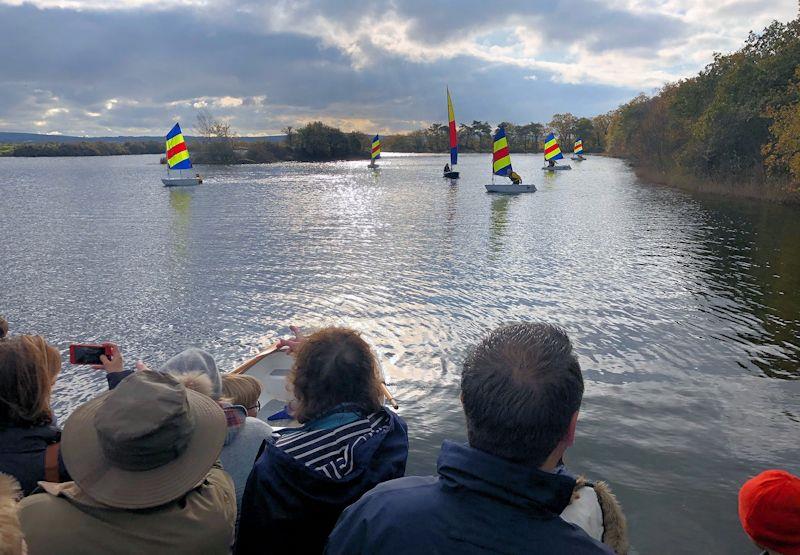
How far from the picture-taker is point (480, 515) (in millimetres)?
1474

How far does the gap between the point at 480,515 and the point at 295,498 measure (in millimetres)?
1031

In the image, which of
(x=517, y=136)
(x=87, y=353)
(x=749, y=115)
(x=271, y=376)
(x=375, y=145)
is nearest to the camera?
(x=87, y=353)

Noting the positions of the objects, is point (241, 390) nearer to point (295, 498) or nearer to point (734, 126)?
point (295, 498)

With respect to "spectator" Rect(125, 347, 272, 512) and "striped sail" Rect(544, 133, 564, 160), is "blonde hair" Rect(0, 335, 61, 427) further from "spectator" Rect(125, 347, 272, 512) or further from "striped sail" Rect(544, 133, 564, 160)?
"striped sail" Rect(544, 133, 564, 160)

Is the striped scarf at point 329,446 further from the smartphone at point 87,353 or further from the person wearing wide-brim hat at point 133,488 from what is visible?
the smartphone at point 87,353

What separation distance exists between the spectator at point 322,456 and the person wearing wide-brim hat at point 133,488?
269mm

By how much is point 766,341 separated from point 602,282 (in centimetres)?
371

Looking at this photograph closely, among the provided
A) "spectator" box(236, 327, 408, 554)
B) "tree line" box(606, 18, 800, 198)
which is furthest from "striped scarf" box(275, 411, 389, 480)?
"tree line" box(606, 18, 800, 198)

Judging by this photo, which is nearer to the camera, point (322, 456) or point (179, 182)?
point (322, 456)

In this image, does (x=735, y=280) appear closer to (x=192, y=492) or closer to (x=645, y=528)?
(x=645, y=528)

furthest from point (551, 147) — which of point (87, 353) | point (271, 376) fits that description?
point (87, 353)

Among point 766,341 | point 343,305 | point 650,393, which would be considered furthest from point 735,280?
point 343,305

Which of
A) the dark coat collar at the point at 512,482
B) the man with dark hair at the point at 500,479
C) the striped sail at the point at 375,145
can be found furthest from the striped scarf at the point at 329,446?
the striped sail at the point at 375,145

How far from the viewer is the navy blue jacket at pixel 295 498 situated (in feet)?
7.32
